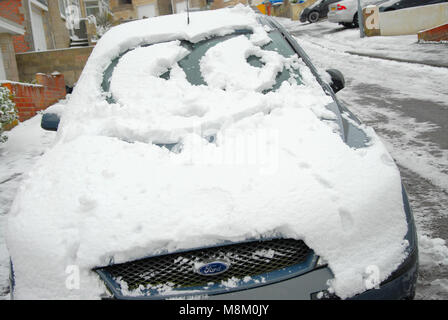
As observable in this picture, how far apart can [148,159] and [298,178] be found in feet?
2.52

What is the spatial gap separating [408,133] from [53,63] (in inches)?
435

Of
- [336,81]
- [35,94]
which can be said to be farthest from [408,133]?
[35,94]

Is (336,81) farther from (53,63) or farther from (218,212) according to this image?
(53,63)

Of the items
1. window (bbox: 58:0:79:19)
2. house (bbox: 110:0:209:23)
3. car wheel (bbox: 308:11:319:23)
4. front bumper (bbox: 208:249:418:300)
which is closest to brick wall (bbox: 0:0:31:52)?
window (bbox: 58:0:79:19)

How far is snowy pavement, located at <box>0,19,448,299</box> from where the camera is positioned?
107 inches

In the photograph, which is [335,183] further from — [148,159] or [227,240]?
[148,159]

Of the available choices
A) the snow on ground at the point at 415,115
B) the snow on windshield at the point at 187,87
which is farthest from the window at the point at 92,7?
the snow on windshield at the point at 187,87

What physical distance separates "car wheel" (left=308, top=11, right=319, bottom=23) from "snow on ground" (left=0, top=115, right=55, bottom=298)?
63.9ft

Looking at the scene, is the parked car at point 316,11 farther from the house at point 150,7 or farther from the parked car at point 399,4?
the house at point 150,7

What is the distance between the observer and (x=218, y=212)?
5.32 feet

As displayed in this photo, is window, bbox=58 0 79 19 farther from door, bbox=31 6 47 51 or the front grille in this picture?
the front grille

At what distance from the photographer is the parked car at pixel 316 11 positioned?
23.4 meters

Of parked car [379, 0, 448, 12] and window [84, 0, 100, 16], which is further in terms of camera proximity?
window [84, 0, 100, 16]

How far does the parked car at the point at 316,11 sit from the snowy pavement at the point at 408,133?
445 inches
